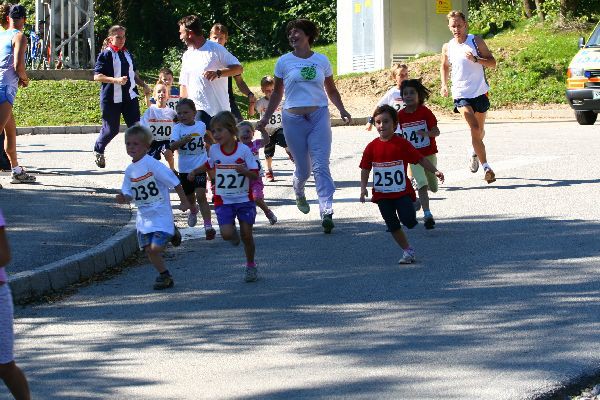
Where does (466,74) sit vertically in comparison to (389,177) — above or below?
above

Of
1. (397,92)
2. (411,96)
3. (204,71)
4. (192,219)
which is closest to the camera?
(192,219)

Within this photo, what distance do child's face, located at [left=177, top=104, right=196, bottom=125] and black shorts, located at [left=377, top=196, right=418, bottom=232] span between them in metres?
2.49

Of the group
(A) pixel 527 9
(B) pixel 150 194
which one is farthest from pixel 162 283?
(A) pixel 527 9

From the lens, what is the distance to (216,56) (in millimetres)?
12336

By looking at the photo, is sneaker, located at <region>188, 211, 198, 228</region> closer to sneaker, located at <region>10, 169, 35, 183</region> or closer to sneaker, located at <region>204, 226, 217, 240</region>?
sneaker, located at <region>204, 226, 217, 240</region>

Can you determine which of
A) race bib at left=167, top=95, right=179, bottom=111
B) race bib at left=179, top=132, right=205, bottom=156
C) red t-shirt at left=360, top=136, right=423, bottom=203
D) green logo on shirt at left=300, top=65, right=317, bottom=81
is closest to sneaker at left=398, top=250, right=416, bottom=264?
red t-shirt at left=360, top=136, right=423, bottom=203

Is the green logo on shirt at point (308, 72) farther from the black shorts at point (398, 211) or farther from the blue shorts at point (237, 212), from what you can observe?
the blue shorts at point (237, 212)

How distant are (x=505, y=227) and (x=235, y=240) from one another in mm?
2556

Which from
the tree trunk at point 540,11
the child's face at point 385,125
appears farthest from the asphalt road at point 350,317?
the tree trunk at point 540,11

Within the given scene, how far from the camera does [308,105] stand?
10961 mm

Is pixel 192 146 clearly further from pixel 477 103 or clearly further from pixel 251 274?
pixel 477 103

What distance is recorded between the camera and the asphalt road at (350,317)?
20.3 ft

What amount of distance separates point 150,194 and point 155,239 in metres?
0.32

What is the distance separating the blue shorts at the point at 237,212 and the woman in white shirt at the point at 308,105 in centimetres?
172
